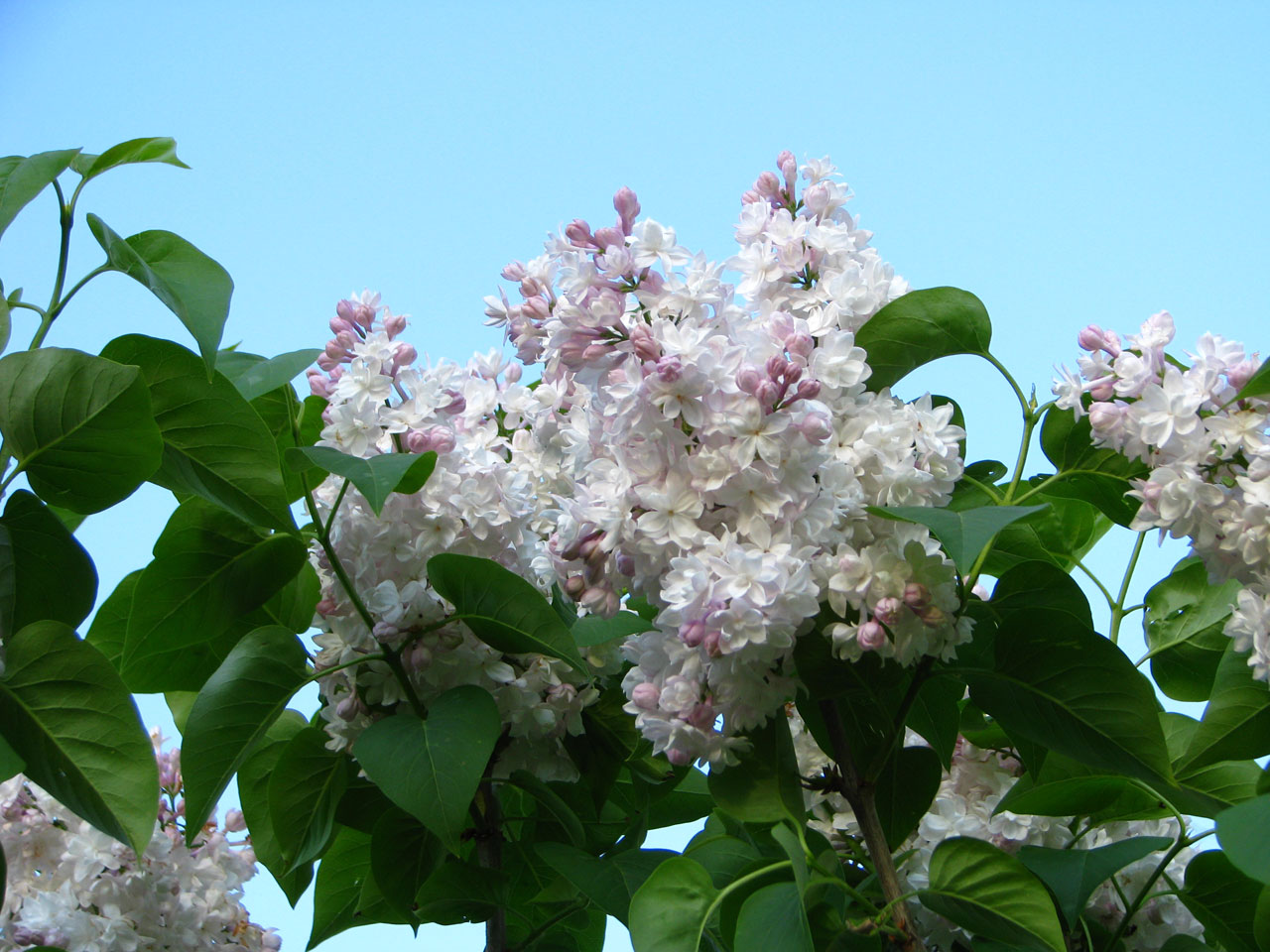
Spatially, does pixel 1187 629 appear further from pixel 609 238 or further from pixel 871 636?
pixel 609 238

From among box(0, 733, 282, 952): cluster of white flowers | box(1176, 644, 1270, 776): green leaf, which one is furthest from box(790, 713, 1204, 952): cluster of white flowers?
box(0, 733, 282, 952): cluster of white flowers

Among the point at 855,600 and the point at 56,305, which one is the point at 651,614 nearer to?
the point at 855,600

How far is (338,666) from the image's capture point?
898 millimetres

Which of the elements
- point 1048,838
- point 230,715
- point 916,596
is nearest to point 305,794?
point 230,715

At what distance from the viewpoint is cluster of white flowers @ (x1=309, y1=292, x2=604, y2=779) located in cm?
90

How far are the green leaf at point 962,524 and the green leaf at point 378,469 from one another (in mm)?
318

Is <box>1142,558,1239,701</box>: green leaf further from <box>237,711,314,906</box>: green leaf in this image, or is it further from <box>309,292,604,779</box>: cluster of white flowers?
<box>237,711,314,906</box>: green leaf

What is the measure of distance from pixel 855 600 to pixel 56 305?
2.24 ft

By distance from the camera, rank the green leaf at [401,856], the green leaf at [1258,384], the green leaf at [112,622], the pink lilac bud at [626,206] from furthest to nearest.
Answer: the green leaf at [112,622] < the green leaf at [401,856] < the pink lilac bud at [626,206] < the green leaf at [1258,384]

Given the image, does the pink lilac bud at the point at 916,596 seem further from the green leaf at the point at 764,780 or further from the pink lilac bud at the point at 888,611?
the green leaf at the point at 764,780

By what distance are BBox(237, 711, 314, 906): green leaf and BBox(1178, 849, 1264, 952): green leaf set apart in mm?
715

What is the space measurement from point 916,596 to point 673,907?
250 millimetres

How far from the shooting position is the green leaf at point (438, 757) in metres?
0.79


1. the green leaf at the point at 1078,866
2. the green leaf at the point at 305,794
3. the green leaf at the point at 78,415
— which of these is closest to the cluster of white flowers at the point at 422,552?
the green leaf at the point at 305,794
